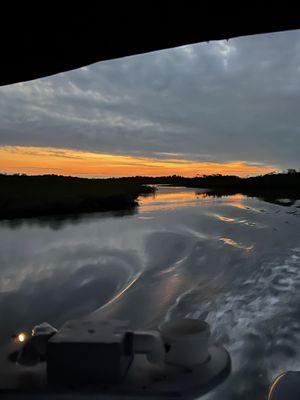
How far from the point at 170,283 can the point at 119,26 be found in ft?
38.8

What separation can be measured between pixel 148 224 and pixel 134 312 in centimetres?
2145

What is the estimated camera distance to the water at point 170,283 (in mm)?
8992

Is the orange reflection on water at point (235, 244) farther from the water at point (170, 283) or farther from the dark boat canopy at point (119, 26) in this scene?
the dark boat canopy at point (119, 26)

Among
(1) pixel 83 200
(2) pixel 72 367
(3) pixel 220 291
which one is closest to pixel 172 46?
(2) pixel 72 367

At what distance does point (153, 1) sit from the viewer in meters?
4.50

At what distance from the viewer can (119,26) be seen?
16.5 feet

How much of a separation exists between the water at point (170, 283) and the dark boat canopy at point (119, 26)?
13.9ft

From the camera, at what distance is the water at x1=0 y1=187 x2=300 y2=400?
29.5 feet

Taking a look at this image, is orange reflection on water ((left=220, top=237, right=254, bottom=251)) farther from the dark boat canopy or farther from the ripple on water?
the dark boat canopy

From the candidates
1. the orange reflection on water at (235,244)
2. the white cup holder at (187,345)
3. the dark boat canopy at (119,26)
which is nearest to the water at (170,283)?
the orange reflection on water at (235,244)

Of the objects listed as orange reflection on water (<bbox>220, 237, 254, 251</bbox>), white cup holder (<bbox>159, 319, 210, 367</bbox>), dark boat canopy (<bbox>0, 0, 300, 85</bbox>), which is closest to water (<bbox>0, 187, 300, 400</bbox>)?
orange reflection on water (<bbox>220, 237, 254, 251</bbox>)

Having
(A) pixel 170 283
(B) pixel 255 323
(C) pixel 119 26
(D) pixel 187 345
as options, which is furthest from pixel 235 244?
(C) pixel 119 26

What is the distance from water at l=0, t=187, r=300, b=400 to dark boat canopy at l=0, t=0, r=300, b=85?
4.25 metres

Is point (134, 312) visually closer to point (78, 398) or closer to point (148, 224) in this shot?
point (78, 398)
